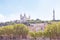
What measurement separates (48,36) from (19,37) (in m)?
8.89

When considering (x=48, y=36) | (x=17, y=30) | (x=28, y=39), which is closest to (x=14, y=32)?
(x=17, y=30)

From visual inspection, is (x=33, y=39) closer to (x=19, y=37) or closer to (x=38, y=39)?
(x=38, y=39)

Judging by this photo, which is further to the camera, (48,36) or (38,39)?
(38,39)

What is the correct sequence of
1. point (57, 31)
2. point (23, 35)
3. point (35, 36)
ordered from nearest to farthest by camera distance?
point (57, 31)
point (35, 36)
point (23, 35)

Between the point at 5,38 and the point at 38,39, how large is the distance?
858 cm

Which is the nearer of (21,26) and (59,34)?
(59,34)

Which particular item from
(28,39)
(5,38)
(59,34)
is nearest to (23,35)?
(28,39)

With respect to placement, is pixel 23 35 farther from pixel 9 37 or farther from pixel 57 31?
pixel 57 31

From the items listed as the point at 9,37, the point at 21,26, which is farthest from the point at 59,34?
the point at 9,37

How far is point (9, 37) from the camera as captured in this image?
157ft

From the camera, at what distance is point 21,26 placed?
145 feet

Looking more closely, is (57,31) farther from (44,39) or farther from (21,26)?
(21,26)

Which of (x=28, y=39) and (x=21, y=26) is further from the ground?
(x=21, y=26)

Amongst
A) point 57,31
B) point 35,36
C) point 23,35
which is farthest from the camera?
point 23,35
